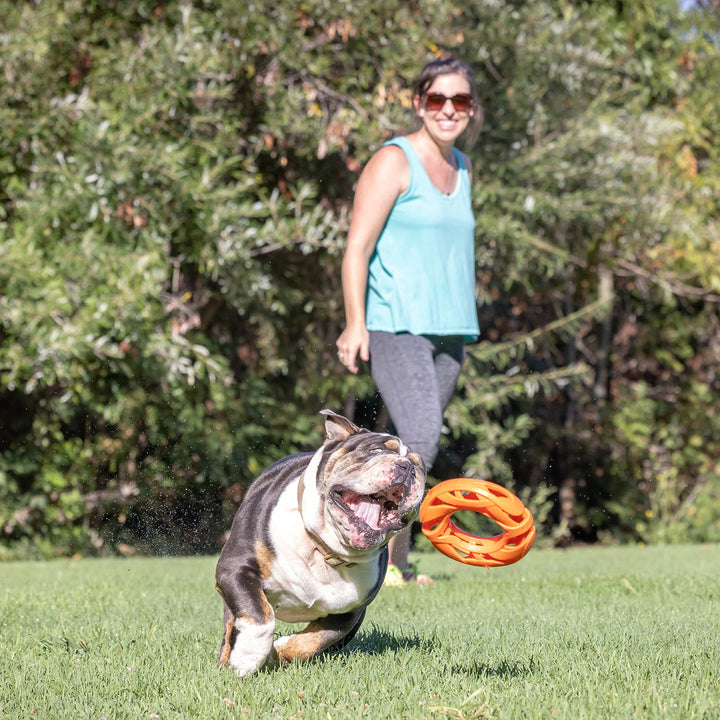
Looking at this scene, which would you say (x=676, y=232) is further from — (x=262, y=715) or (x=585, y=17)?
(x=262, y=715)

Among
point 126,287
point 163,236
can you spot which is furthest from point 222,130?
point 126,287

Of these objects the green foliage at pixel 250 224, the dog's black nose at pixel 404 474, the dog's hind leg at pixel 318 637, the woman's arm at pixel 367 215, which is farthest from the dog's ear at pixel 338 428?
the green foliage at pixel 250 224

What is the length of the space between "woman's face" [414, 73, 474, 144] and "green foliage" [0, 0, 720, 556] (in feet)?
11.7

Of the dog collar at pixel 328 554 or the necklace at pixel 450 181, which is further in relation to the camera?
the necklace at pixel 450 181

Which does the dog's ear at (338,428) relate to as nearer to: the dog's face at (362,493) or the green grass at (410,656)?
the dog's face at (362,493)

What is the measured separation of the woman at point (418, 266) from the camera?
4367 mm

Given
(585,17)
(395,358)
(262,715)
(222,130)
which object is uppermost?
(585,17)

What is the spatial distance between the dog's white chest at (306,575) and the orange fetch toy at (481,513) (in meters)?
0.28

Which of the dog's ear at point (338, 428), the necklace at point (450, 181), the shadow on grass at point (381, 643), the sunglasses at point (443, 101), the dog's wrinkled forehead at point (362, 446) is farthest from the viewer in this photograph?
the necklace at point (450, 181)

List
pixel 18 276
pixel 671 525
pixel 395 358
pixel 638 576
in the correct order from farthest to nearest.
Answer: pixel 671 525 → pixel 18 276 → pixel 638 576 → pixel 395 358

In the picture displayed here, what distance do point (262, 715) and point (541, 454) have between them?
28.5 ft

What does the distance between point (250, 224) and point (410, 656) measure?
18.2 feet

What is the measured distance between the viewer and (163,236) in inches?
326

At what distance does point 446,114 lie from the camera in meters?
4.58
